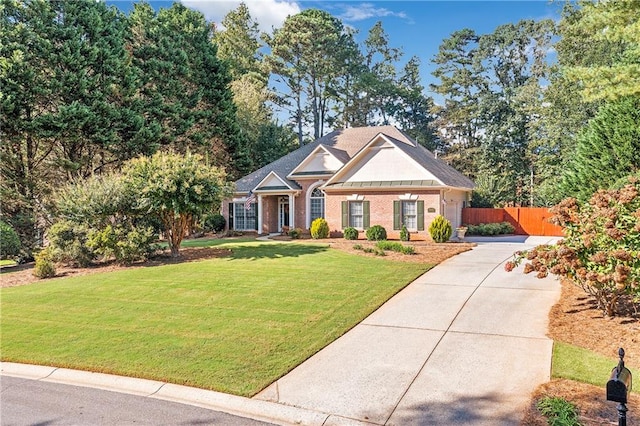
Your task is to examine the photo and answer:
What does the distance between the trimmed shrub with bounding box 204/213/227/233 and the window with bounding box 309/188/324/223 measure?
6.57 metres

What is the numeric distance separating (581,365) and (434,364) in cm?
214

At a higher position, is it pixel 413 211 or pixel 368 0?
pixel 368 0

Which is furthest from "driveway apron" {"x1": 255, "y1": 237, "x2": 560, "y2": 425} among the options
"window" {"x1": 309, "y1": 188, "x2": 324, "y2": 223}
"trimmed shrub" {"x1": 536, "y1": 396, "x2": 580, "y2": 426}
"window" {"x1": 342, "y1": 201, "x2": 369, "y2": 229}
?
"window" {"x1": 309, "y1": 188, "x2": 324, "y2": 223}

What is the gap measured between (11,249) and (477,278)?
1892 cm

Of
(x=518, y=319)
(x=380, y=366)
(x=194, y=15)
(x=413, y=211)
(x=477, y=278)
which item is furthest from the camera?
(x=194, y=15)

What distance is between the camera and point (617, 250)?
7.59 m

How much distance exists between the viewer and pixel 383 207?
22828 millimetres

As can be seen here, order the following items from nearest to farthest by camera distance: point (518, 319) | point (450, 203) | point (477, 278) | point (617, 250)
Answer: point (617, 250) < point (518, 319) < point (477, 278) < point (450, 203)

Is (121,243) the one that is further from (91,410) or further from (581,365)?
(581,365)

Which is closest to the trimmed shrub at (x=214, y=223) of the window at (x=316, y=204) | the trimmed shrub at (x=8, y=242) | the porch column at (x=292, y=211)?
the porch column at (x=292, y=211)

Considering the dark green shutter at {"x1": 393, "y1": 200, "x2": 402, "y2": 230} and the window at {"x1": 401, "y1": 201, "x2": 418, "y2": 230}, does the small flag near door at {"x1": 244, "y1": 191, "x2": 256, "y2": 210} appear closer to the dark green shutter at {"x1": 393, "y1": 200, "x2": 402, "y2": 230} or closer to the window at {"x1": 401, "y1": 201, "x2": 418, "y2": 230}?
the dark green shutter at {"x1": 393, "y1": 200, "x2": 402, "y2": 230}

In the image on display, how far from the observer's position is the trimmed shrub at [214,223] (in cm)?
2922

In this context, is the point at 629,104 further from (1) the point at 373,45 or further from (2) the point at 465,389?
(1) the point at 373,45

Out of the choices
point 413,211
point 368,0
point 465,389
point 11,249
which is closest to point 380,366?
point 465,389
